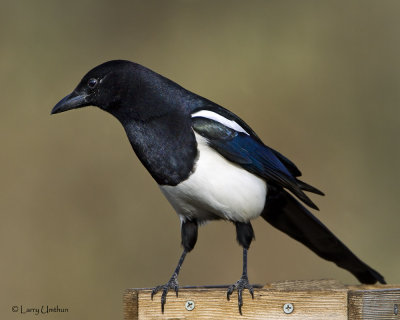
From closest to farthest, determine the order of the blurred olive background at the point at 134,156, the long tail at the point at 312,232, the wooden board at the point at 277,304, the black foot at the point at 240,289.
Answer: the wooden board at the point at 277,304
the black foot at the point at 240,289
the long tail at the point at 312,232
the blurred olive background at the point at 134,156

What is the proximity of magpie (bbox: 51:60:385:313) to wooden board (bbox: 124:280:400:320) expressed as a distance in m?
0.16

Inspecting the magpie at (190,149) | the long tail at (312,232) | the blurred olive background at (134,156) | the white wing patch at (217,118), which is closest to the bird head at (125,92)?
the magpie at (190,149)

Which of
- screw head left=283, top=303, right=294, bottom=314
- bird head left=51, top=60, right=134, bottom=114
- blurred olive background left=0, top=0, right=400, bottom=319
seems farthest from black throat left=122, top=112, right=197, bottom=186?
blurred olive background left=0, top=0, right=400, bottom=319

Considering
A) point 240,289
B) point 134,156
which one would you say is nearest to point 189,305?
point 240,289

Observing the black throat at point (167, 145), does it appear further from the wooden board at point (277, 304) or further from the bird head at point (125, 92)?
the wooden board at point (277, 304)

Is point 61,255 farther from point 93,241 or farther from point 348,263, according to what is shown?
Result: point 348,263

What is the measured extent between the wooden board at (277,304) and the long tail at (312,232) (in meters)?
0.59

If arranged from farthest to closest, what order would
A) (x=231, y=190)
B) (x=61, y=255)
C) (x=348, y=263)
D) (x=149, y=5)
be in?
1. (x=149, y=5)
2. (x=61, y=255)
3. (x=348, y=263)
4. (x=231, y=190)

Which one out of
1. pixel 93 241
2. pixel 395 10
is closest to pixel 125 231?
pixel 93 241

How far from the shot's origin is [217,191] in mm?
3033

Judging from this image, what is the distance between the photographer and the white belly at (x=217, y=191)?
302 cm

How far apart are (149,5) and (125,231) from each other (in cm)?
136

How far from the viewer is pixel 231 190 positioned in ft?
10.1

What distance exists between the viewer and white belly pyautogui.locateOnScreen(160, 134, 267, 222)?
3.02 m
